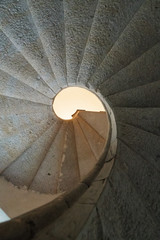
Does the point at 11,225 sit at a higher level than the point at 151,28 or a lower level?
lower

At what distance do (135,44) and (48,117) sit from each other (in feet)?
5.32

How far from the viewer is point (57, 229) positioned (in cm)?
100

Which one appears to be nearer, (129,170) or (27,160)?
(129,170)

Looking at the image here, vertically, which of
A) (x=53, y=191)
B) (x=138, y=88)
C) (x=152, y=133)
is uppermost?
(x=138, y=88)

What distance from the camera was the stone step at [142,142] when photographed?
126 cm

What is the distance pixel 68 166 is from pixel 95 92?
137 cm

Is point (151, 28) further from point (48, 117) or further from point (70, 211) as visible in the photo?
point (48, 117)

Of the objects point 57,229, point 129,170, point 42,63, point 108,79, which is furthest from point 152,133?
point 42,63

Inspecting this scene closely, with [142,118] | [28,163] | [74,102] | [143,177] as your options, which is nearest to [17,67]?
[28,163]

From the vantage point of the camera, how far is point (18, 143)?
2.88m

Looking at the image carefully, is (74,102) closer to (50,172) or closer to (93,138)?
(93,138)

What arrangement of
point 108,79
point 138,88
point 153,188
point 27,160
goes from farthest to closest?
1. point 27,160
2. point 108,79
3. point 138,88
4. point 153,188

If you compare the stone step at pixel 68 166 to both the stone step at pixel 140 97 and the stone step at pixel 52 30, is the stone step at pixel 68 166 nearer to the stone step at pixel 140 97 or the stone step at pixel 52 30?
the stone step at pixel 52 30

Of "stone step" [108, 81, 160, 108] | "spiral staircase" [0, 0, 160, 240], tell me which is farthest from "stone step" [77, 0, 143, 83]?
"stone step" [108, 81, 160, 108]
